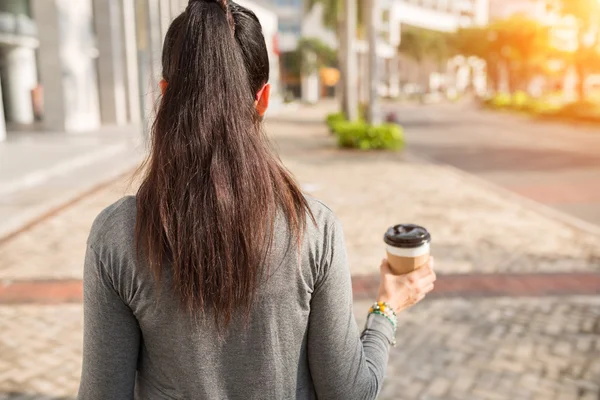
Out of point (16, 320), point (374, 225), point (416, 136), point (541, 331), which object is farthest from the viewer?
point (416, 136)

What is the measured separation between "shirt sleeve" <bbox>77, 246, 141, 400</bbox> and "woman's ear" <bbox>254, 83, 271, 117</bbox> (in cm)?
48

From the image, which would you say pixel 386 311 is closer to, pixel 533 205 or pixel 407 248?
pixel 407 248

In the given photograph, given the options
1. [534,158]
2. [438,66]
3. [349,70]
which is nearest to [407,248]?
[534,158]

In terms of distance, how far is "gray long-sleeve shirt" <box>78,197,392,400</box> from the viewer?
1.24 m

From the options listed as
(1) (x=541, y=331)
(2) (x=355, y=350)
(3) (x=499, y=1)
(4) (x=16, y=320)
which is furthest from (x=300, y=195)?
(3) (x=499, y=1)

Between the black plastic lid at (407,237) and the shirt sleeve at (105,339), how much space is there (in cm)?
73

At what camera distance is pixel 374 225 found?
826 centimetres

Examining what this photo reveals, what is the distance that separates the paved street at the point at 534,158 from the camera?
10.7 meters

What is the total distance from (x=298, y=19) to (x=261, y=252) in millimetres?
80491

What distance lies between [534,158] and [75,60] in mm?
16577

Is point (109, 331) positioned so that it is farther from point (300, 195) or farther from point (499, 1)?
point (499, 1)

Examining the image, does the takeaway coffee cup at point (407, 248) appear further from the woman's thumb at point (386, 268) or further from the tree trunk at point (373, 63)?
the tree trunk at point (373, 63)

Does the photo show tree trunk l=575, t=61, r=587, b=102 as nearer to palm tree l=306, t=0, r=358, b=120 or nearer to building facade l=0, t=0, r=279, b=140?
palm tree l=306, t=0, r=358, b=120

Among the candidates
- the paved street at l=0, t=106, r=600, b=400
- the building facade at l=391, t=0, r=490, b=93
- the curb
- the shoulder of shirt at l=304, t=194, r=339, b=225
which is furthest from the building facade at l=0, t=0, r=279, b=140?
the building facade at l=391, t=0, r=490, b=93
